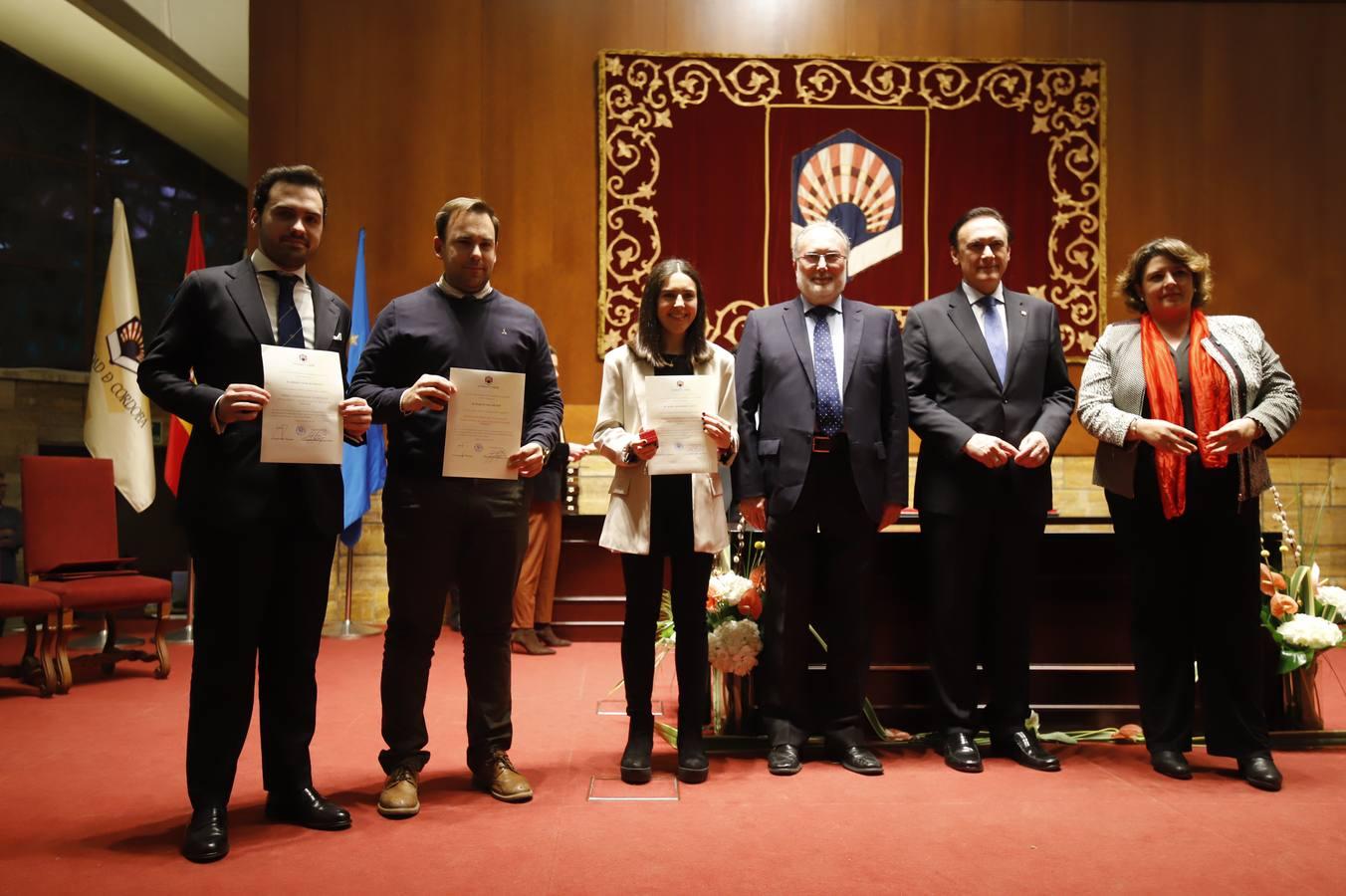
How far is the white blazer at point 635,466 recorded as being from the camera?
2.69 m

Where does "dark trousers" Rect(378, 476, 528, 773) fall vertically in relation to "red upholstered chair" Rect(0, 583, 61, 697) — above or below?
above

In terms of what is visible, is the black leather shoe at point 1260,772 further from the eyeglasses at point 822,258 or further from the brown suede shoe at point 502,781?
the brown suede shoe at point 502,781

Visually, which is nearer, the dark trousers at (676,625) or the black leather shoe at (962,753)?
the dark trousers at (676,625)

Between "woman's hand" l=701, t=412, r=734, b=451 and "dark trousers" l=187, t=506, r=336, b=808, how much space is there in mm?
993

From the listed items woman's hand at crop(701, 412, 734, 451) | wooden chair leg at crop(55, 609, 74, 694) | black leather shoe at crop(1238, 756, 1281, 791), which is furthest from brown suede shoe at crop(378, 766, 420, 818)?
wooden chair leg at crop(55, 609, 74, 694)

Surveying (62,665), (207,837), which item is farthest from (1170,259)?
(62,665)

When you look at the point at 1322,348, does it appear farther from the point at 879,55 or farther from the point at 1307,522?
the point at 879,55

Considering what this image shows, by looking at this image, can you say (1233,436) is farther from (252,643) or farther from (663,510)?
(252,643)

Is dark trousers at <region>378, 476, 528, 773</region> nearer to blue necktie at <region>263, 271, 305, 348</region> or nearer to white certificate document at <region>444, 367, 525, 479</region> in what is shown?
white certificate document at <region>444, 367, 525, 479</region>

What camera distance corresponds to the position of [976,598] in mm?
3006

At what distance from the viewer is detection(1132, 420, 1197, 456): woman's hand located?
2746mm

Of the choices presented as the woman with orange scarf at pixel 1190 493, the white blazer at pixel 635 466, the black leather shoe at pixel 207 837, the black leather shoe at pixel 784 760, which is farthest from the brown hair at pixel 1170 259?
the black leather shoe at pixel 207 837

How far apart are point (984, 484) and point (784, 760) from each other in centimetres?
100

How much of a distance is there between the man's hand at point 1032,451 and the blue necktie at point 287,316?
77.8 inches
